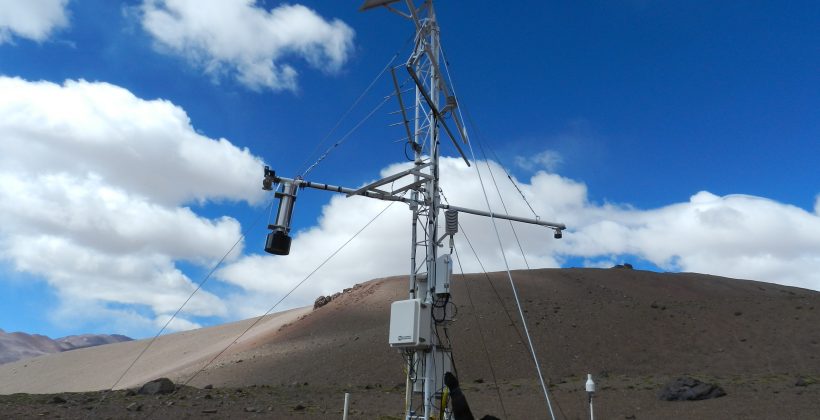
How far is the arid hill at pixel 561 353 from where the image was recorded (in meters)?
20.0

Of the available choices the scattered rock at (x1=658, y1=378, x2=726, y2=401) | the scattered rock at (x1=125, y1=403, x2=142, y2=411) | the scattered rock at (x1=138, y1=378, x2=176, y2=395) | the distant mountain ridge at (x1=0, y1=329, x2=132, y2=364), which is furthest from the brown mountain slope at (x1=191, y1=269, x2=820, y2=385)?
the distant mountain ridge at (x1=0, y1=329, x2=132, y2=364)

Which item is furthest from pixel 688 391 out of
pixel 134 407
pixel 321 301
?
pixel 321 301

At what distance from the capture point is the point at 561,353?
105 feet

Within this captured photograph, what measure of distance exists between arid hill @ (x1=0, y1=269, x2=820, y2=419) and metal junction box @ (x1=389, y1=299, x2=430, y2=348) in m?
8.96

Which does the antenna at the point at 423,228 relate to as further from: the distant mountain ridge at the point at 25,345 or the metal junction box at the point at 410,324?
the distant mountain ridge at the point at 25,345

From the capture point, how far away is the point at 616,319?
3766cm

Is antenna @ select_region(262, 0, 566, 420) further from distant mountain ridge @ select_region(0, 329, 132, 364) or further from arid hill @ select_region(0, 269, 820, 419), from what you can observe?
distant mountain ridge @ select_region(0, 329, 132, 364)

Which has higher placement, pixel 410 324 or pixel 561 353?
pixel 561 353

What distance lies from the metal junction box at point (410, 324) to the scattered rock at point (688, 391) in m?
14.5

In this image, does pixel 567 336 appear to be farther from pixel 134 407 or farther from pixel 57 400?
pixel 57 400

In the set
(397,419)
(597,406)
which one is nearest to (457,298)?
(597,406)

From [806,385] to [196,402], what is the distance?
20988 millimetres

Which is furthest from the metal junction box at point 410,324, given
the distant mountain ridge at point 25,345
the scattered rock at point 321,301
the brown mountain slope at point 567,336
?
the distant mountain ridge at point 25,345

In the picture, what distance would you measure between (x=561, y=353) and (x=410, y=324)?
24712 mm
